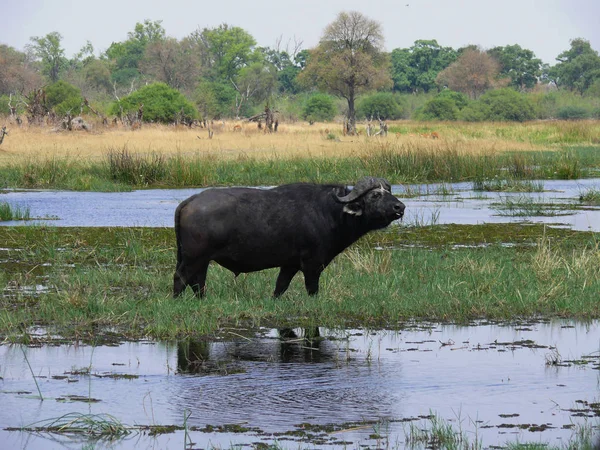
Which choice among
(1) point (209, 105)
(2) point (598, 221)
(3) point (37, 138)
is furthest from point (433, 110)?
(2) point (598, 221)

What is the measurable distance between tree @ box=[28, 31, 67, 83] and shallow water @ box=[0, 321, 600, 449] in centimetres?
9584

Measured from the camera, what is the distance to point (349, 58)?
68.1 m

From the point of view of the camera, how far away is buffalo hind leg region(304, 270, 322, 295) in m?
9.53

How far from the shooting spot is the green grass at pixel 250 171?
23984 mm

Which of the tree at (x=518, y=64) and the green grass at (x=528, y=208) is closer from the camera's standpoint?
the green grass at (x=528, y=208)

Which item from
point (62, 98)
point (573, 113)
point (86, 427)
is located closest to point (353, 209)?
point (86, 427)

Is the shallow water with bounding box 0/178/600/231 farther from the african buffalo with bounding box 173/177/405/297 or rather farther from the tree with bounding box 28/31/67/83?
the tree with bounding box 28/31/67/83

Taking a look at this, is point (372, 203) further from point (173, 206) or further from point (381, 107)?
point (381, 107)

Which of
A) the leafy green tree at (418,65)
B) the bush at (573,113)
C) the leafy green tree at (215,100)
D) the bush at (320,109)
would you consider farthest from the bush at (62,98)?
the leafy green tree at (418,65)

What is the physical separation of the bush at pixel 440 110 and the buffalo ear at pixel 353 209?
63.1m

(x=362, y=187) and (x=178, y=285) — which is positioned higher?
(x=362, y=187)

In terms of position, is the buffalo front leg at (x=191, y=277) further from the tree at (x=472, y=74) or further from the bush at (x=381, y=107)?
the tree at (x=472, y=74)

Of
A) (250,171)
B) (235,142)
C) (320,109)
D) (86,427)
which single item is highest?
(320,109)

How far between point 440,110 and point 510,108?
5361 millimetres
